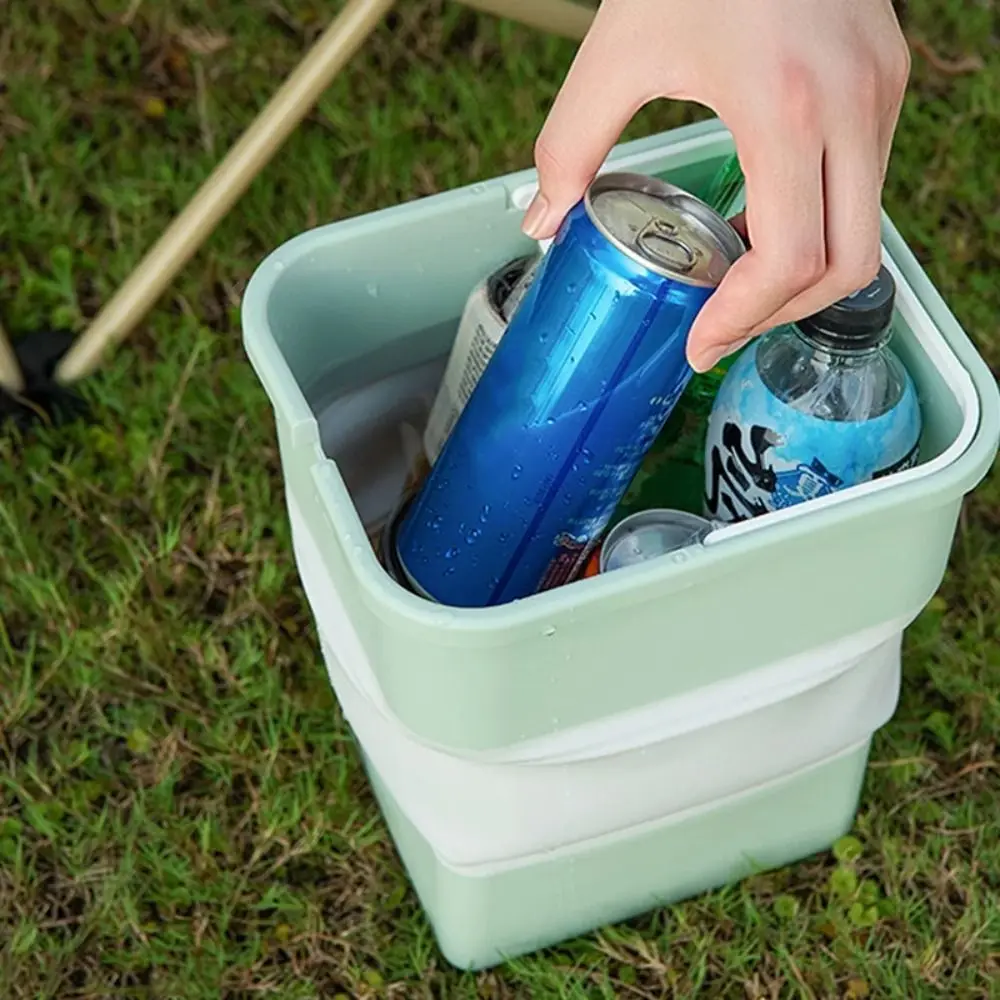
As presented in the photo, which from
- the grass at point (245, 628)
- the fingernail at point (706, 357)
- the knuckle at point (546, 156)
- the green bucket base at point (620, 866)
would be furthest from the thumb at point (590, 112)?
the grass at point (245, 628)

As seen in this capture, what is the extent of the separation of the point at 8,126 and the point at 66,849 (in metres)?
0.79

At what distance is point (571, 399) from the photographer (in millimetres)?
862

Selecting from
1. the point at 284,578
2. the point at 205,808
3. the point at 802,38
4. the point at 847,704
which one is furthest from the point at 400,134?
the point at 802,38

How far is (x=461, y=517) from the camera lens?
929mm

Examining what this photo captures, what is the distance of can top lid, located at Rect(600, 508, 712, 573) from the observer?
95 centimetres

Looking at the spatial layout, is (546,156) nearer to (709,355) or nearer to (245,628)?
(709,355)

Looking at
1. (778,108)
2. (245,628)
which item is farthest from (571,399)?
(245,628)

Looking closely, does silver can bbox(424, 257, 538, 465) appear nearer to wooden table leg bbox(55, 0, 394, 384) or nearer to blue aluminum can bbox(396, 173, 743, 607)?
blue aluminum can bbox(396, 173, 743, 607)

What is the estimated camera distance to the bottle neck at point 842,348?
0.87m

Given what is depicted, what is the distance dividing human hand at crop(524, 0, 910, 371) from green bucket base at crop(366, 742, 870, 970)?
0.42m

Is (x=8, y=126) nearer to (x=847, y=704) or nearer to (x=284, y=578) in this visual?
(x=284, y=578)

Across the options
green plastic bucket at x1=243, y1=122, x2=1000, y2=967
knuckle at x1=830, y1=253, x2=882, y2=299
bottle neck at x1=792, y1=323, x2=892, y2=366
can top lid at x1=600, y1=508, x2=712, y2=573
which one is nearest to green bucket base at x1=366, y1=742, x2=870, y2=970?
green plastic bucket at x1=243, y1=122, x2=1000, y2=967

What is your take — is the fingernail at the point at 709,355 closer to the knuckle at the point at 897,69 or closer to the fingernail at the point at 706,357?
the fingernail at the point at 706,357

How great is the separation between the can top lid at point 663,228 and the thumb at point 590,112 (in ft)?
0.09
